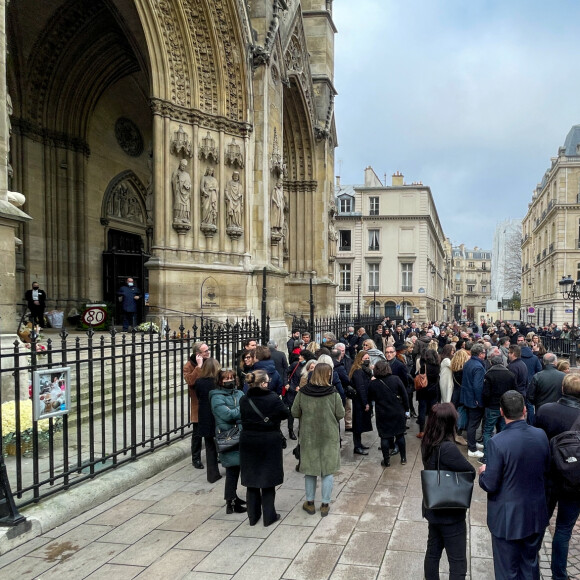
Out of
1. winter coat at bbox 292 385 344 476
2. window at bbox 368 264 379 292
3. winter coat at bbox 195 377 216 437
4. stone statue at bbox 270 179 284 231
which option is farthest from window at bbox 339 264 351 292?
winter coat at bbox 292 385 344 476

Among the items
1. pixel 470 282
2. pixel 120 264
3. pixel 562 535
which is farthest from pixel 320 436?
pixel 470 282

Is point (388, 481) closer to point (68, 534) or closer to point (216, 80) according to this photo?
point (68, 534)

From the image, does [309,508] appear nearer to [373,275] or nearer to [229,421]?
[229,421]

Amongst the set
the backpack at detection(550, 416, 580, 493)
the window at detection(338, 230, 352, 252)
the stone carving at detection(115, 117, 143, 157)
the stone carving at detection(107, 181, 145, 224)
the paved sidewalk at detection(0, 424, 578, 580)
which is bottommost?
the paved sidewalk at detection(0, 424, 578, 580)

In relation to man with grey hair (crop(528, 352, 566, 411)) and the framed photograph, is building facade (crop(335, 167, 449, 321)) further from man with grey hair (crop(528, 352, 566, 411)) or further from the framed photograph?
the framed photograph

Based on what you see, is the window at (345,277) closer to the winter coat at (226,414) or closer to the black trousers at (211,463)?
the black trousers at (211,463)

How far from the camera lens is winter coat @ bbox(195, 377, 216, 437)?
5973 millimetres

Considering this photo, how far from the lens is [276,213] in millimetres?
16578

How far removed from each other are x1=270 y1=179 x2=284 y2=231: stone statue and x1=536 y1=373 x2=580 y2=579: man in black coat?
12.7m

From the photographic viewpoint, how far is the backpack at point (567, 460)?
130 inches

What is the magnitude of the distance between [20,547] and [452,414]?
148 inches

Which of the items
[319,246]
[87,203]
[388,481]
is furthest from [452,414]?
[319,246]

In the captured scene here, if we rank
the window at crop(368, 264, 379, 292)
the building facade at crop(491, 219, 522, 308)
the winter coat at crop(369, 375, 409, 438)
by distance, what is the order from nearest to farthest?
the winter coat at crop(369, 375, 409, 438) < the window at crop(368, 264, 379, 292) < the building facade at crop(491, 219, 522, 308)

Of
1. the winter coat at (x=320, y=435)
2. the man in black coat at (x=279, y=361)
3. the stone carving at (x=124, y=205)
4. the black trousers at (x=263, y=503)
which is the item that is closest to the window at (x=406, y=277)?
the stone carving at (x=124, y=205)
